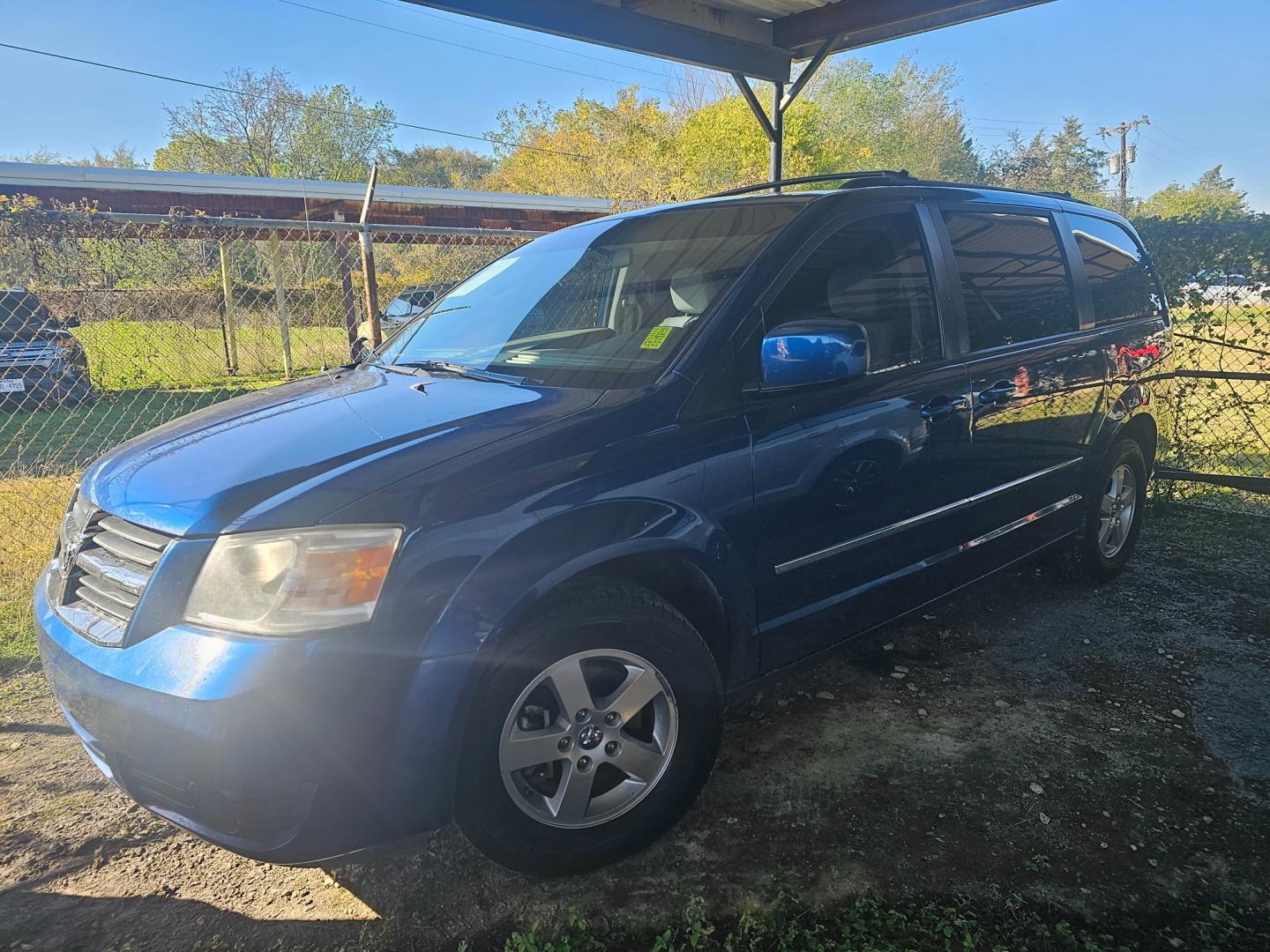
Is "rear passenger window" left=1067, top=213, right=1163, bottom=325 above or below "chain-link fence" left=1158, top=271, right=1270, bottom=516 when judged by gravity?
above

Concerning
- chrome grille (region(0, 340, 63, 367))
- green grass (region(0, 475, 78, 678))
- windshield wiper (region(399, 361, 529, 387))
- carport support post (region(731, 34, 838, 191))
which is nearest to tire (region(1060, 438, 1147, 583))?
windshield wiper (region(399, 361, 529, 387))

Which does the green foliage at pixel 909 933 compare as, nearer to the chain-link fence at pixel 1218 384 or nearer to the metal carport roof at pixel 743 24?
the chain-link fence at pixel 1218 384

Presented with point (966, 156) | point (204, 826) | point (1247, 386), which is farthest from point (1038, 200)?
point (966, 156)

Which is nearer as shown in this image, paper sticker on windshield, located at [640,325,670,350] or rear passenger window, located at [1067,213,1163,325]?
paper sticker on windshield, located at [640,325,670,350]

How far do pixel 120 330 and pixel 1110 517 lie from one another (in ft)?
29.2

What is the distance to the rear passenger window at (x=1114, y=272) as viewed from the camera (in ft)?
12.7

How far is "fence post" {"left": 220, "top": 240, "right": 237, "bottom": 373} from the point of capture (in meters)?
10.3

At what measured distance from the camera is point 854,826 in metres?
2.37

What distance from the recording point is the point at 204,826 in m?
1.76

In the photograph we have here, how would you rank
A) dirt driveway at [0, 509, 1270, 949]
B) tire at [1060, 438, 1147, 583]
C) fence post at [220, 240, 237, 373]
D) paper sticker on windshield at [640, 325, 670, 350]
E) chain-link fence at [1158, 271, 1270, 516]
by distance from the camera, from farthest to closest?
fence post at [220, 240, 237, 373] < chain-link fence at [1158, 271, 1270, 516] < tire at [1060, 438, 1147, 583] < paper sticker on windshield at [640, 325, 670, 350] < dirt driveway at [0, 509, 1270, 949]

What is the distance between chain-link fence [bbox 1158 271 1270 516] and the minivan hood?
5.08m

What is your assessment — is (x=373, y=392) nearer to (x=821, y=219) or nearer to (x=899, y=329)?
(x=821, y=219)

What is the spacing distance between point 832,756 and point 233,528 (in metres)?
2.05

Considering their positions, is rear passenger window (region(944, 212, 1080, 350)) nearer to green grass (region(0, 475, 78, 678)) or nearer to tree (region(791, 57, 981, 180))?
green grass (region(0, 475, 78, 678))
